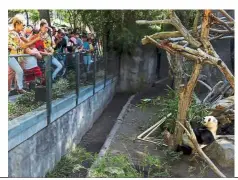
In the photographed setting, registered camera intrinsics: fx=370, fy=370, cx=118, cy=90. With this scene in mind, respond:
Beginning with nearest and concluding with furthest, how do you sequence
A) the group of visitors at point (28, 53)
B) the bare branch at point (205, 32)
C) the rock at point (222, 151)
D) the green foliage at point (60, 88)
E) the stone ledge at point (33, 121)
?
the stone ledge at point (33, 121)
the group of visitors at point (28, 53)
the bare branch at point (205, 32)
the rock at point (222, 151)
the green foliage at point (60, 88)

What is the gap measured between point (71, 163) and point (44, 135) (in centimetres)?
89

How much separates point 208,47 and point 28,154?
107 inches

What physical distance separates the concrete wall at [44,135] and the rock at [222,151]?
232cm

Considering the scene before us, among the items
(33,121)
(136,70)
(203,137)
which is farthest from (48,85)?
(136,70)

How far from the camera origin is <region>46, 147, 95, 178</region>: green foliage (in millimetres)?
5285

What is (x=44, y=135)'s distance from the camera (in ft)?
16.7

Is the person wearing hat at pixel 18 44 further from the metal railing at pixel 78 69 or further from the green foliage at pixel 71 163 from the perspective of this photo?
the green foliage at pixel 71 163

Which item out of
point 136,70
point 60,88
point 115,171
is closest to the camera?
point 115,171

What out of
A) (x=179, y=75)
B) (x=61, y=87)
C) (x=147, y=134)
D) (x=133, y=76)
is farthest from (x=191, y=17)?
(x=61, y=87)

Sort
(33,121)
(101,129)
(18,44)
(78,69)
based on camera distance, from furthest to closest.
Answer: (101,129) < (78,69) < (18,44) < (33,121)

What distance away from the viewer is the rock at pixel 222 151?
17.7 feet

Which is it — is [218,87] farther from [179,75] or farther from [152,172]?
[152,172]

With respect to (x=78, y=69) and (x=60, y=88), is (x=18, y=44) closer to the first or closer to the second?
(x=60, y=88)

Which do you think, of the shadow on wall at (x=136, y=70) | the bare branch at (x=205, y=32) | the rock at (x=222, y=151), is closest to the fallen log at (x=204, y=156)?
the rock at (x=222, y=151)
